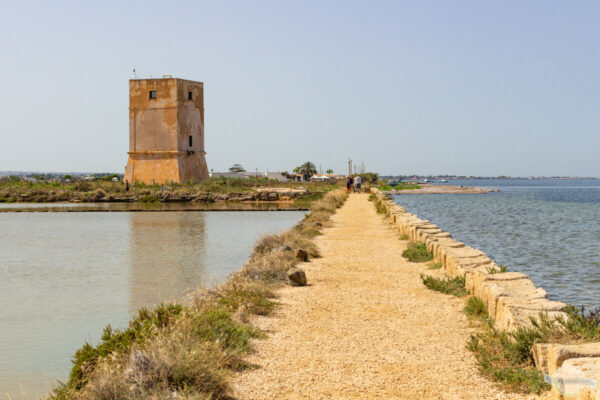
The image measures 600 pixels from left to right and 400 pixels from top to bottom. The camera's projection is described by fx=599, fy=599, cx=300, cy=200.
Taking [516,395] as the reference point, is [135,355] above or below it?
above

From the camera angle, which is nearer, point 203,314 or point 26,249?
point 203,314

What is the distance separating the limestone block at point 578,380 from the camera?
10.6ft

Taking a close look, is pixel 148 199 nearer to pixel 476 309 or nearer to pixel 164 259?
pixel 164 259

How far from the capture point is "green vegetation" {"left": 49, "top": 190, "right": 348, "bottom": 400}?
389cm

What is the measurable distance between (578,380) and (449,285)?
14.7 ft

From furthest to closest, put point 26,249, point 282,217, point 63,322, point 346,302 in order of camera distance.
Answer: point 282,217 → point 26,249 → point 63,322 → point 346,302

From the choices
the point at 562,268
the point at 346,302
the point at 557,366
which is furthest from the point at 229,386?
the point at 562,268

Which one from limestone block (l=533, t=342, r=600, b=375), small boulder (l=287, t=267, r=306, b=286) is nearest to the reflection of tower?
small boulder (l=287, t=267, r=306, b=286)

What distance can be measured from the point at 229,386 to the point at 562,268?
10.3 metres

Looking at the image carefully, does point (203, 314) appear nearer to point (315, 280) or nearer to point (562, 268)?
point (315, 280)

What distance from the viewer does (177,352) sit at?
4.37 m

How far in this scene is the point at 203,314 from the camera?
5.92m

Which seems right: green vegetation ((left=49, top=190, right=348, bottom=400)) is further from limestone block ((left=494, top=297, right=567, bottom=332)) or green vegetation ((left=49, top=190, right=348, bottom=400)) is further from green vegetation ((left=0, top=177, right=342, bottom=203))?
green vegetation ((left=0, top=177, right=342, bottom=203))

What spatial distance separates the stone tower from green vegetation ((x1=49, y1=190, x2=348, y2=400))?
37.3 meters
